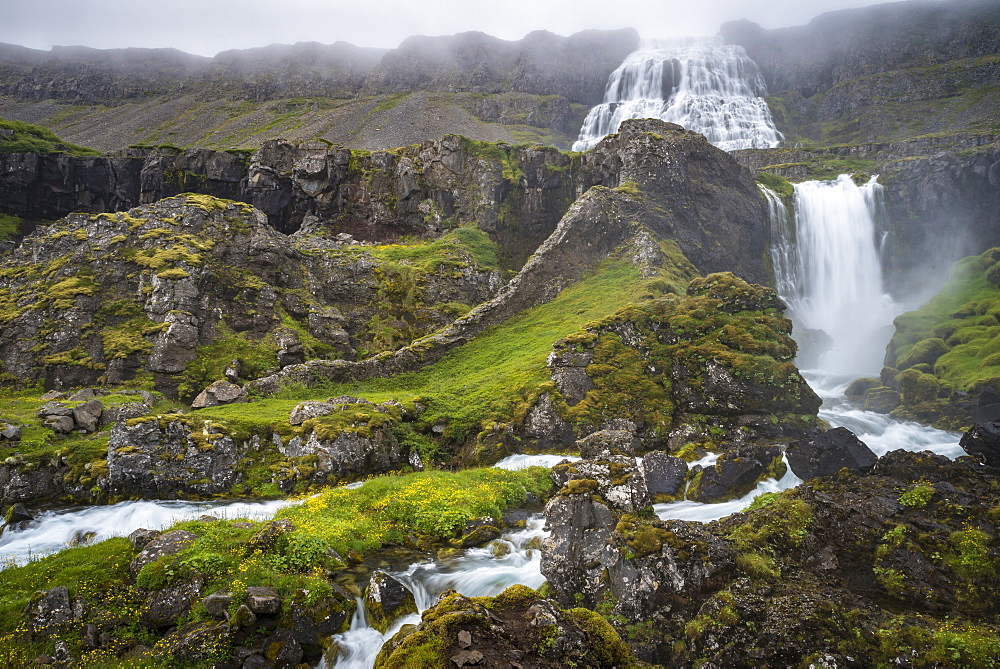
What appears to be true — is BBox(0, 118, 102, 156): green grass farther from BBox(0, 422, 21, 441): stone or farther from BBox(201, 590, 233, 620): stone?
BBox(201, 590, 233, 620): stone

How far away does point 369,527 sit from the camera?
15.0 m

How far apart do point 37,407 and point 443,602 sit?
2777cm

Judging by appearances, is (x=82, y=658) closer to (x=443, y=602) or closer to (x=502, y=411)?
(x=443, y=602)

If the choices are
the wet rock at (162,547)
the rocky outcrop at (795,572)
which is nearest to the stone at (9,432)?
the wet rock at (162,547)

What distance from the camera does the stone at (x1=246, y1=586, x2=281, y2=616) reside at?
9625mm

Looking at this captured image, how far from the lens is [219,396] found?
95.5 ft

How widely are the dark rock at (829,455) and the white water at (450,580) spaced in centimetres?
984

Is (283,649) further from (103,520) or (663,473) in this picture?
(663,473)

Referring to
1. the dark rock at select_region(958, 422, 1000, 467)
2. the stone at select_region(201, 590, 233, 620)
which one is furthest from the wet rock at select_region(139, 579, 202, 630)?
the dark rock at select_region(958, 422, 1000, 467)

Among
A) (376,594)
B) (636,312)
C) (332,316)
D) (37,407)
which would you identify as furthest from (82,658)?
Answer: (332,316)

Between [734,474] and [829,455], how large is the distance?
318cm

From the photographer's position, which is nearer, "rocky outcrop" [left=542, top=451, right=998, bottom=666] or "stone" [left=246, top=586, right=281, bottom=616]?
"rocky outcrop" [left=542, top=451, right=998, bottom=666]

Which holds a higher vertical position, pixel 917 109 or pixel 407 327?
pixel 917 109

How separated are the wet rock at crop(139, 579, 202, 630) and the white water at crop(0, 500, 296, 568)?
6.68m
